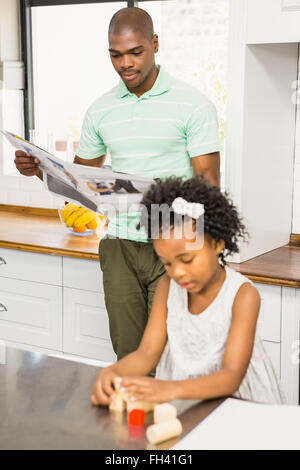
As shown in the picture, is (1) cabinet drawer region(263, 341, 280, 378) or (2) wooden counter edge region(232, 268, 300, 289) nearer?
(2) wooden counter edge region(232, 268, 300, 289)

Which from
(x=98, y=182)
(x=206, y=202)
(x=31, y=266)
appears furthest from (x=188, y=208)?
(x=31, y=266)

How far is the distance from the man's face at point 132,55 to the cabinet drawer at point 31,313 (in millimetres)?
1169

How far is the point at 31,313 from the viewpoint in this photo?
3068 millimetres

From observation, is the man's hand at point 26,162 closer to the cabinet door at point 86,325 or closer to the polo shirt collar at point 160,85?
the polo shirt collar at point 160,85

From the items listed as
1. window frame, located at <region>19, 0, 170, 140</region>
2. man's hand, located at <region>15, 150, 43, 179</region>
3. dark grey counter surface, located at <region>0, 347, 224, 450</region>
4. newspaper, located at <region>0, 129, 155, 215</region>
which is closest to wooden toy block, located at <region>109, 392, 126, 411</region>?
dark grey counter surface, located at <region>0, 347, 224, 450</region>

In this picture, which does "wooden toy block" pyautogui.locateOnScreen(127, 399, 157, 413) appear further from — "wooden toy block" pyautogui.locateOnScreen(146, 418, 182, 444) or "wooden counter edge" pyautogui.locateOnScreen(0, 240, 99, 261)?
"wooden counter edge" pyautogui.locateOnScreen(0, 240, 99, 261)

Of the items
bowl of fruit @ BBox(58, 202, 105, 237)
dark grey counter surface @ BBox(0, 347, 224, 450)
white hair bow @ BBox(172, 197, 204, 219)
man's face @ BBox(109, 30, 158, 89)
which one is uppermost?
man's face @ BBox(109, 30, 158, 89)

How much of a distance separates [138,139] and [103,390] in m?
0.99

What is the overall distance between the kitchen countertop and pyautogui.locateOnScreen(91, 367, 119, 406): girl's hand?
3.53ft

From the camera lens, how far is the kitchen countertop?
2373mm

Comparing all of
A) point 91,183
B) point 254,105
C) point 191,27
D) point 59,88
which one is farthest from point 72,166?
point 59,88

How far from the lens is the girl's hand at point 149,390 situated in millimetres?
1293

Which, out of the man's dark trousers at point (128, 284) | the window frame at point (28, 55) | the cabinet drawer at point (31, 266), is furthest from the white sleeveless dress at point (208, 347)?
the window frame at point (28, 55)

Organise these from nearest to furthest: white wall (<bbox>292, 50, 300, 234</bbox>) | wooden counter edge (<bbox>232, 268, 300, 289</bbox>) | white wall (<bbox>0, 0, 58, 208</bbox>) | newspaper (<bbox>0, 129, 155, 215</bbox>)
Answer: newspaper (<bbox>0, 129, 155, 215</bbox>) → wooden counter edge (<bbox>232, 268, 300, 289</bbox>) → white wall (<bbox>292, 50, 300, 234</bbox>) → white wall (<bbox>0, 0, 58, 208</bbox>)
